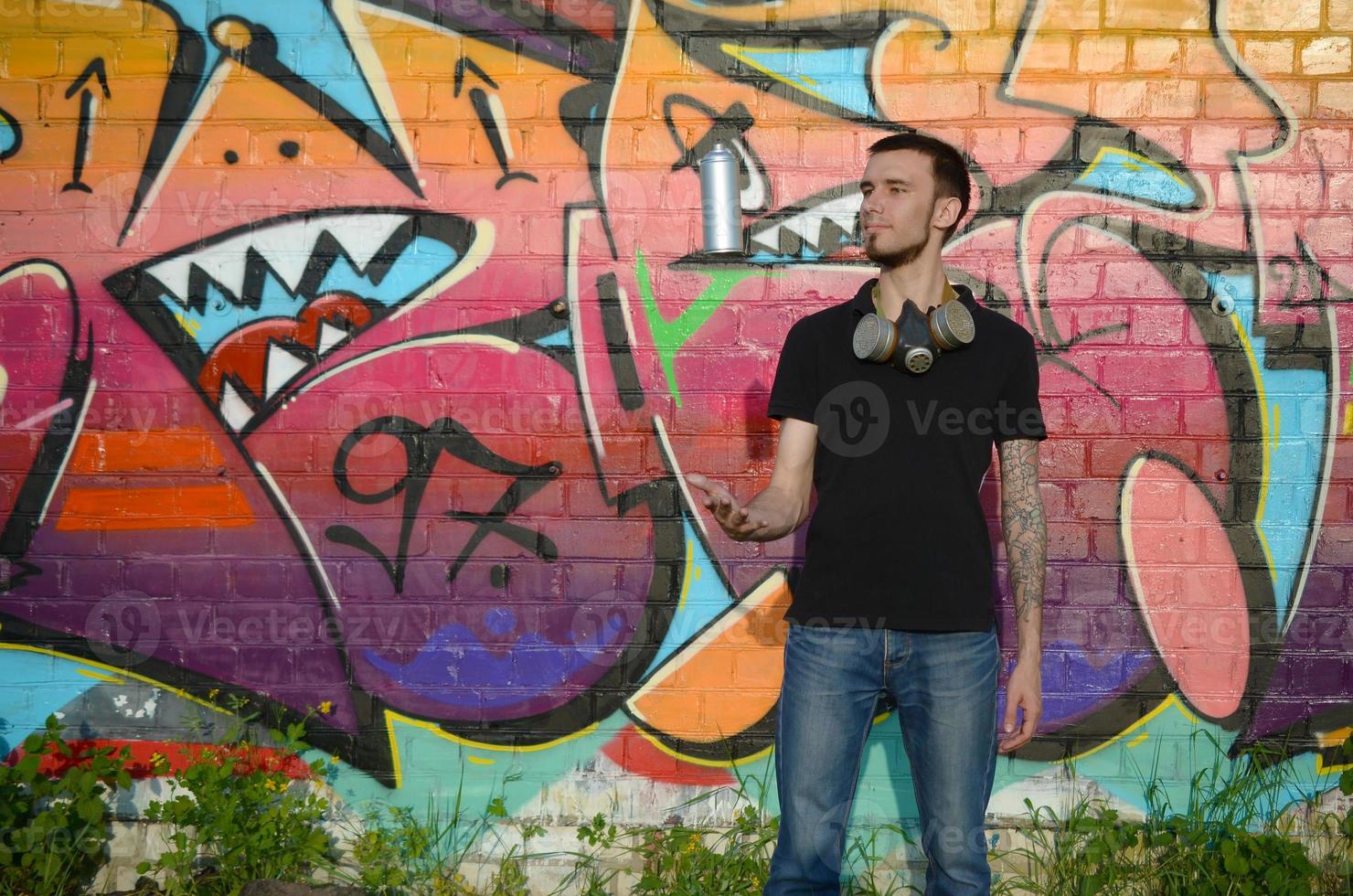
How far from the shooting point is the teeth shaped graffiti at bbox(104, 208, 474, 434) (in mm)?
3658

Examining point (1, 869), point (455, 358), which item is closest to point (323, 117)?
point (455, 358)

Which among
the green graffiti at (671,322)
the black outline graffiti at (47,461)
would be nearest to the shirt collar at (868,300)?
the green graffiti at (671,322)

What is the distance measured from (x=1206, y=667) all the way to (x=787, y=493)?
1957 mm

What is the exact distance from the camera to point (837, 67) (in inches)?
141

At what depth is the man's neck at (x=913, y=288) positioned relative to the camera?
2.74 metres

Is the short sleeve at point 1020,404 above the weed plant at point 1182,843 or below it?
above

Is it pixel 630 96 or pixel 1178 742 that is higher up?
pixel 630 96

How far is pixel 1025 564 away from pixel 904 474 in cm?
40

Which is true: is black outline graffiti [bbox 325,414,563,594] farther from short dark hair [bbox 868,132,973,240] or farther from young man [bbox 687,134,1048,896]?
short dark hair [bbox 868,132,973,240]

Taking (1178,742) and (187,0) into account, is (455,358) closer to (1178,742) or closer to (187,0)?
(187,0)

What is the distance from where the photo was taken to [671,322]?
12.0ft

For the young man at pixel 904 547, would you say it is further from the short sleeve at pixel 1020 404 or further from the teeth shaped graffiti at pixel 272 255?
the teeth shaped graffiti at pixel 272 255

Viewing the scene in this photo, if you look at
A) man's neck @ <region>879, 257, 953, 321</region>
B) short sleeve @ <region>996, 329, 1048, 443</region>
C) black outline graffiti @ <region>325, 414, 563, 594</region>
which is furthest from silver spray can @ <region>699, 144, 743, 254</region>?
short sleeve @ <region>996, 329, 1048, 443</region>

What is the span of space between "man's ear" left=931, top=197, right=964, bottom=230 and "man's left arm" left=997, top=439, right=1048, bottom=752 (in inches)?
23.9
